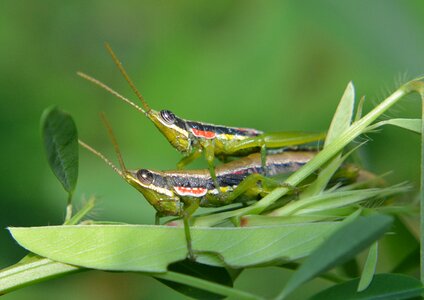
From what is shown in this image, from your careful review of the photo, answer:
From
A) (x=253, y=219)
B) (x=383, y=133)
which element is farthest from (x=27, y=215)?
(x=383, y=133)

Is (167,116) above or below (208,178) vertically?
above

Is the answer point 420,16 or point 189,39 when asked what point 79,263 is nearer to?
point 420,16

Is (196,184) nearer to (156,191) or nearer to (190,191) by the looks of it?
(190,191)

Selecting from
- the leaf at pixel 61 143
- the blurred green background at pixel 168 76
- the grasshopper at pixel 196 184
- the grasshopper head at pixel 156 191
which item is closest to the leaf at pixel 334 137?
the grasshopper at pixel 196 184

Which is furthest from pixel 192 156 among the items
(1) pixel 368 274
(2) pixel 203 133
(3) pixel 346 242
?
(3) pixel 346 242

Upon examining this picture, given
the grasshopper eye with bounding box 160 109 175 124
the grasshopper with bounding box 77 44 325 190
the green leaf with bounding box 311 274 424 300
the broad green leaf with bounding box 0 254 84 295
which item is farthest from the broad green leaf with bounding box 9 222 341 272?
the grasshopper eye with bounding box 160 109 175 124

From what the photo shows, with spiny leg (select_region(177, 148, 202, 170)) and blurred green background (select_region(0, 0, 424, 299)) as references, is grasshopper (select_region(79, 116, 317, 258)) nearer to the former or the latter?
spiny leg (select_region(177, 148, 202, 170))

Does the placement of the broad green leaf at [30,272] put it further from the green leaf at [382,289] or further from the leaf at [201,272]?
the green leaf at [382,289]
